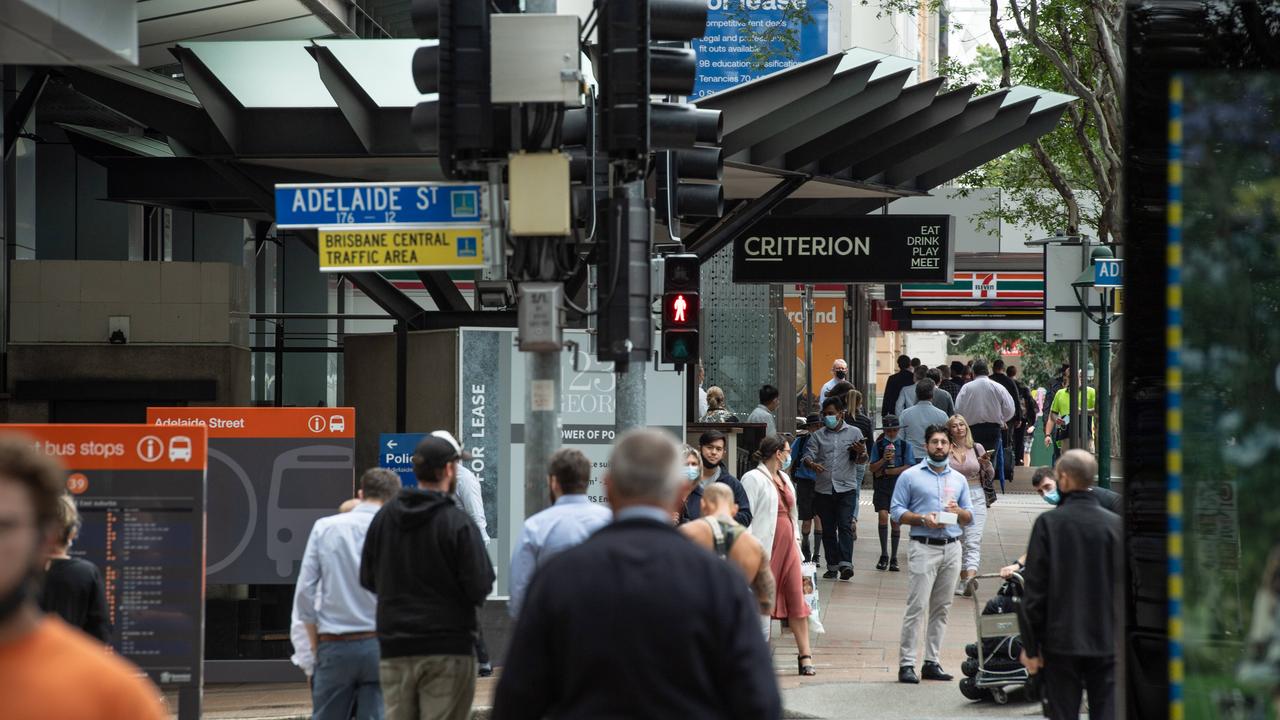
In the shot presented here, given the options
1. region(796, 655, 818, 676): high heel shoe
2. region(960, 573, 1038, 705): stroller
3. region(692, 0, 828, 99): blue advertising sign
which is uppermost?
region(692, 0, 828, 99): blue advertising sign

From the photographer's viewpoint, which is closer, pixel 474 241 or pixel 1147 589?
pixel 1147 589

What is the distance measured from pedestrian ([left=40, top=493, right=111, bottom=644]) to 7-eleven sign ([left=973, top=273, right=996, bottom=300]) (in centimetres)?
3520

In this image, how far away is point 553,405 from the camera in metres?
8.84

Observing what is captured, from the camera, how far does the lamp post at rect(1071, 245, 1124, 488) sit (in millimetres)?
15766

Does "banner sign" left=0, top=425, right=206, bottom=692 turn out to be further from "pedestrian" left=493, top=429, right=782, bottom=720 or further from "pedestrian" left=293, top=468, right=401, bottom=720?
"pedestrian" left=493, top=429, right=782, bottom=720

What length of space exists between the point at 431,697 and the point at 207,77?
7.95 metres

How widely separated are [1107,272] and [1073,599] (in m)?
7.83

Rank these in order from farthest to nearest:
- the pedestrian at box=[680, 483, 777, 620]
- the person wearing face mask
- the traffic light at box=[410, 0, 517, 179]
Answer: the person wearing face mask < the pedestrian at box=[680, 483, 777, 620] < the traffic light at box=[410, 0, 517, 179]

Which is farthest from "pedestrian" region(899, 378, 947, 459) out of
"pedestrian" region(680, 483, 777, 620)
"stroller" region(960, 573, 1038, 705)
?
"pedestrian" region(680, 483, 777, 620)

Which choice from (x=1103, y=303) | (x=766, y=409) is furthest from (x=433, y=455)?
(x=766, y=409)

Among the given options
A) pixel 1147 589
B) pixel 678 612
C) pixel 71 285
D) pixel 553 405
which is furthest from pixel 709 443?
pixel 678 612

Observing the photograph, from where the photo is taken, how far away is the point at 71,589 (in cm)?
726

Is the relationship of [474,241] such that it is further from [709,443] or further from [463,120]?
[709,443]

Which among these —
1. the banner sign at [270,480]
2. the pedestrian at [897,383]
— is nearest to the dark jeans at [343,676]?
the banner sign at [270,480]
